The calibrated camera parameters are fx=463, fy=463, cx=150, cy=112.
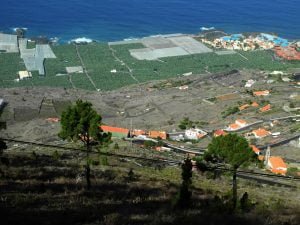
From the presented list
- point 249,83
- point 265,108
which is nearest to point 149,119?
point 265,108

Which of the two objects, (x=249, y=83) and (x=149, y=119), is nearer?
(x=149, y=119)

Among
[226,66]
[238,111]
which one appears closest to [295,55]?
[226,66]

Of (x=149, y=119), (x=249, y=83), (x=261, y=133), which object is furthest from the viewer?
(x=249, y=83)

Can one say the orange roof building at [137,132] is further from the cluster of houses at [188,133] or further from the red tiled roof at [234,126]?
the red tiled roof at [234,126]

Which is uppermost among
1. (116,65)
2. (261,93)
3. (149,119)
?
(116,65)

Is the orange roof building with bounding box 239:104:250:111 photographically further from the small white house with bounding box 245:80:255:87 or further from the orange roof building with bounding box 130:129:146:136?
the small white house with bounding box 245:80:255:87

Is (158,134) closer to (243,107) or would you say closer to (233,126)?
(233,126)

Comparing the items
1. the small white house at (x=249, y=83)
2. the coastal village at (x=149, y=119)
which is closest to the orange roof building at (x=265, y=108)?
the coastal village at (x=149, y=119)
